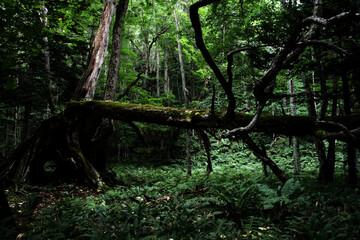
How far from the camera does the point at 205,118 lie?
4.28 meters

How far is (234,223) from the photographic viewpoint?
2.96m

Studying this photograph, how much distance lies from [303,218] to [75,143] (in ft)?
20.2

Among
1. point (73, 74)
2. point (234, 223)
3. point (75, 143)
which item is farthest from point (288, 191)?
point (73, 74)

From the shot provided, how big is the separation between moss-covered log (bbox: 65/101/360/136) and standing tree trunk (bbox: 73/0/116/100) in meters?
0.73

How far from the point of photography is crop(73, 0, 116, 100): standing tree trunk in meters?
6.36

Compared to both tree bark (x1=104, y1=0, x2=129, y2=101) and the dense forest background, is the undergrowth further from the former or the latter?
tree bark (x1=104, y1=0, x2=129, y2=101)

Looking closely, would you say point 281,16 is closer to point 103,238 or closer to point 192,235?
Answer: point 192,235

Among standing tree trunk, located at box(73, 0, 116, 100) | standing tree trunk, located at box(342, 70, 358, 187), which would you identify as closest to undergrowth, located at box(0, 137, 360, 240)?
standing tree trunk, located at box(342, 70, 358, 187)

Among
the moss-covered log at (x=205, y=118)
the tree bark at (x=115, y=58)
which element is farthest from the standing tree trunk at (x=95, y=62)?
the moss-covered log at (x=205, y=118)

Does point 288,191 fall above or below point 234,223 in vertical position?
above

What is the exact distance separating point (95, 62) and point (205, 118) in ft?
15.7

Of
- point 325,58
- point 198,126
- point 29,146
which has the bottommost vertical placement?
point 29,146

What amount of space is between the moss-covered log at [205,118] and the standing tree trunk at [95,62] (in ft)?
2.39

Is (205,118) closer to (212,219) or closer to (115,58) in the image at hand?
(212,219)
